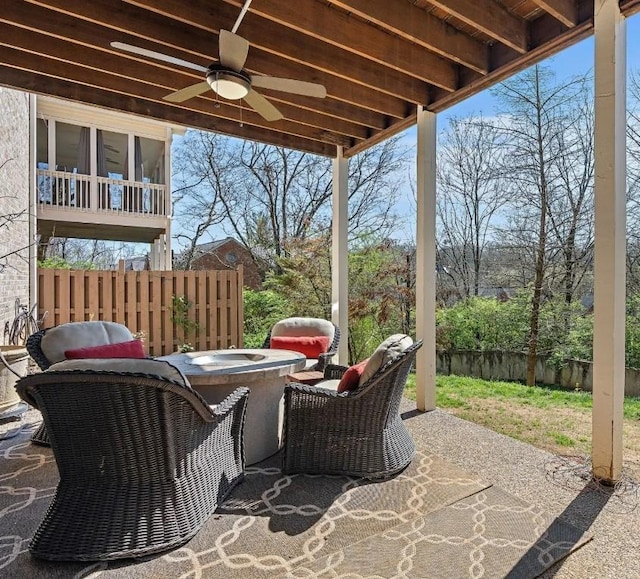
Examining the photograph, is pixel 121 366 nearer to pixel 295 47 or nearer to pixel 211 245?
pixel 295 47

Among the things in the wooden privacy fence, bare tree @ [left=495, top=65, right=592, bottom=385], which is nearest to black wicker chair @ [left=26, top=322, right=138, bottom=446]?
the wooden privacy fence

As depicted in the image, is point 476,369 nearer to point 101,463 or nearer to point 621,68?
point 621,68

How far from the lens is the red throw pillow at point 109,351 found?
10.1 ft

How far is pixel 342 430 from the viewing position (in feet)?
8.64

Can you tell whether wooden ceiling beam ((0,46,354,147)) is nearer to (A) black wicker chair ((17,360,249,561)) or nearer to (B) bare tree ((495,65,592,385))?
(A) black wicker chair ((17,360,249,561))

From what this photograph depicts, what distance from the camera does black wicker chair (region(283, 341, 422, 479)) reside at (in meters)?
2.60

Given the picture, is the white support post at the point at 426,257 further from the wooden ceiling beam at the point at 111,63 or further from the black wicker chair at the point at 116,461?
the black wicker chair at the point at 116,461

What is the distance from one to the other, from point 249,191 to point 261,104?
9.57m

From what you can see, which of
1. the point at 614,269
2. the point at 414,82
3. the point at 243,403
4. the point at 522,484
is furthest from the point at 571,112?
the point at 243,403

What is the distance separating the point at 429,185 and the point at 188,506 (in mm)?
3379

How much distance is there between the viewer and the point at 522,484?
2555 mm

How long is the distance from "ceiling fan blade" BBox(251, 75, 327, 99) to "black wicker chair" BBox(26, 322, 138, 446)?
7.68 ft

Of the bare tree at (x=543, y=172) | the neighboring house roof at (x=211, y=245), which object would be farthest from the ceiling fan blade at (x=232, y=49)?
the neighboring house roof at (x=211, y=245)

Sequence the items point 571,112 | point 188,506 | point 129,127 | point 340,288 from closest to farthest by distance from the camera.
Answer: point 188,506 < point 340,288 < point 571,112 < point 129,127
